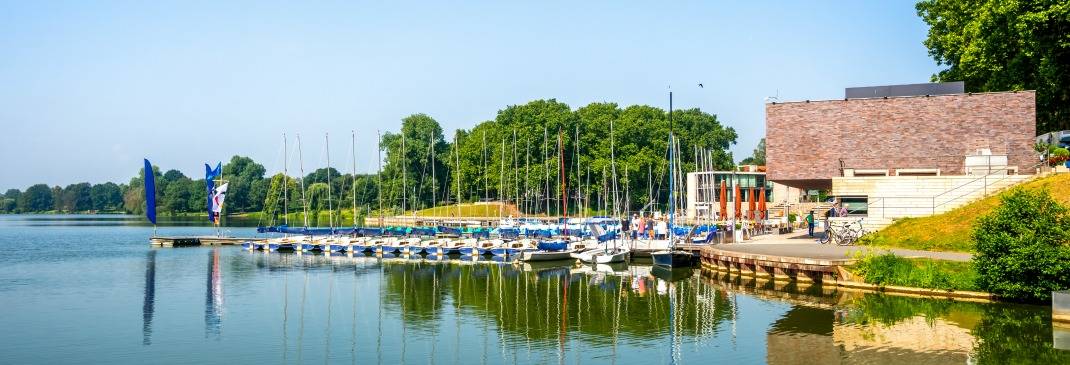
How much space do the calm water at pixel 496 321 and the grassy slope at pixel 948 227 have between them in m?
5.64

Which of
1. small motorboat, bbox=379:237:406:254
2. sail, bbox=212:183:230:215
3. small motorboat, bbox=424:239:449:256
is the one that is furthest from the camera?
sail, bbox=212:183:230:215

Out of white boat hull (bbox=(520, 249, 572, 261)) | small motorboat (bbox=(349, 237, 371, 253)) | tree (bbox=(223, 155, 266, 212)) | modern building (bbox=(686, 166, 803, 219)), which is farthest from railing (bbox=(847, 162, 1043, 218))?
tree (bbox=(223, 155, 266, 212))

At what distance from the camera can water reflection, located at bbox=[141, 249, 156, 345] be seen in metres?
31.9

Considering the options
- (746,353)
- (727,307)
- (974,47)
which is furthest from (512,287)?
(974,47)

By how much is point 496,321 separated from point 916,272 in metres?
16.2

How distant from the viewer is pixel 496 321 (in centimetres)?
3438

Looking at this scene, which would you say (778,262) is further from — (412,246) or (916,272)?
(412,246)

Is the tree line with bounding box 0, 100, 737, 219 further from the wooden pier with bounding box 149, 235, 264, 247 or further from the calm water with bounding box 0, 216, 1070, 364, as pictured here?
the calm water with bounding box 0, 216, 1070, 364

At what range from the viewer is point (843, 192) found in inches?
1879

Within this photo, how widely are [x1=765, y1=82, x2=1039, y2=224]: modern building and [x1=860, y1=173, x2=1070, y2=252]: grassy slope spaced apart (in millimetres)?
2848

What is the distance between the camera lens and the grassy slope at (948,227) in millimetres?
39219

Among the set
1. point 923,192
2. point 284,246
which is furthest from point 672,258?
point 284,246

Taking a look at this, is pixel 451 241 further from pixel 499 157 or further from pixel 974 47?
pixel 499 157

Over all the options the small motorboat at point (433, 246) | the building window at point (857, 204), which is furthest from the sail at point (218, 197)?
the building window at point (857, 204)
